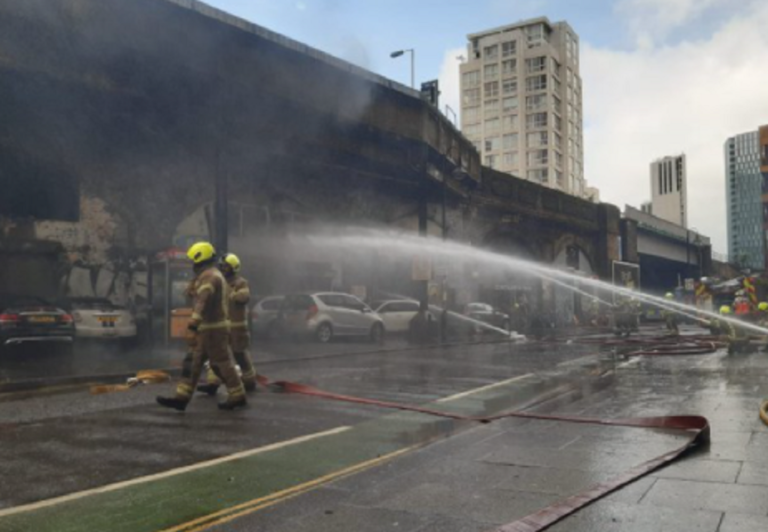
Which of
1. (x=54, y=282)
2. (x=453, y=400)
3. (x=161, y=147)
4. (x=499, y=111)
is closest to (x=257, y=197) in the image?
(x=161, y=147)

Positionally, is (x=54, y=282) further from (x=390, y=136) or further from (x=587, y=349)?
(x=587, y=349)

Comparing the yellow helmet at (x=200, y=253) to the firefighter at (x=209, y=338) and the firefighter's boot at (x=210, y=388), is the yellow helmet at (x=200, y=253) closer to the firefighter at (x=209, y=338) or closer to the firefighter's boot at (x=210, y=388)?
the firefighter at (x=209, y=338)

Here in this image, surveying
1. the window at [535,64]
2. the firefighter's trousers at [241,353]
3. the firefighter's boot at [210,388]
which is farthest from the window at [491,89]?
the firefighter's boot at [210,388]

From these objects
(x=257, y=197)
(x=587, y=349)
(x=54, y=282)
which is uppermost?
(x=257, y=197)

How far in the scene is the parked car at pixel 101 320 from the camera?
46.3 ft

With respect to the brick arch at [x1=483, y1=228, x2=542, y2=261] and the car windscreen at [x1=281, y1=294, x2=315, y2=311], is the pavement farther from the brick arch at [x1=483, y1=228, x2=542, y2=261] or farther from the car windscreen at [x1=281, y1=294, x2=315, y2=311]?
the brick arch at [x1=483, y1=228, x2=542, y2=261]

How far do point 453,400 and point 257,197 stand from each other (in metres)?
13.4

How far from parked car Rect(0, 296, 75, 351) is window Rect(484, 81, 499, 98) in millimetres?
81259

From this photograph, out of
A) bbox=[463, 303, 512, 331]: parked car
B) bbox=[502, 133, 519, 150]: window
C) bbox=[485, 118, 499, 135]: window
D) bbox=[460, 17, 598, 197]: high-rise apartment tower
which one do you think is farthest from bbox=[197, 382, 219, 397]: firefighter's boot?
bbox=[485, 118, 499, 135]: window

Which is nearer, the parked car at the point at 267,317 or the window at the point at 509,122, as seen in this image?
the parked car at the point at 267,317

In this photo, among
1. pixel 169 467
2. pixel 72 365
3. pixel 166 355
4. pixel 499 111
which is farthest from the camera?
pixel 499 111

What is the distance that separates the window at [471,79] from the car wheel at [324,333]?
77.3m

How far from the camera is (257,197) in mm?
20047

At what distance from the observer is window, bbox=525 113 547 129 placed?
85681mm
